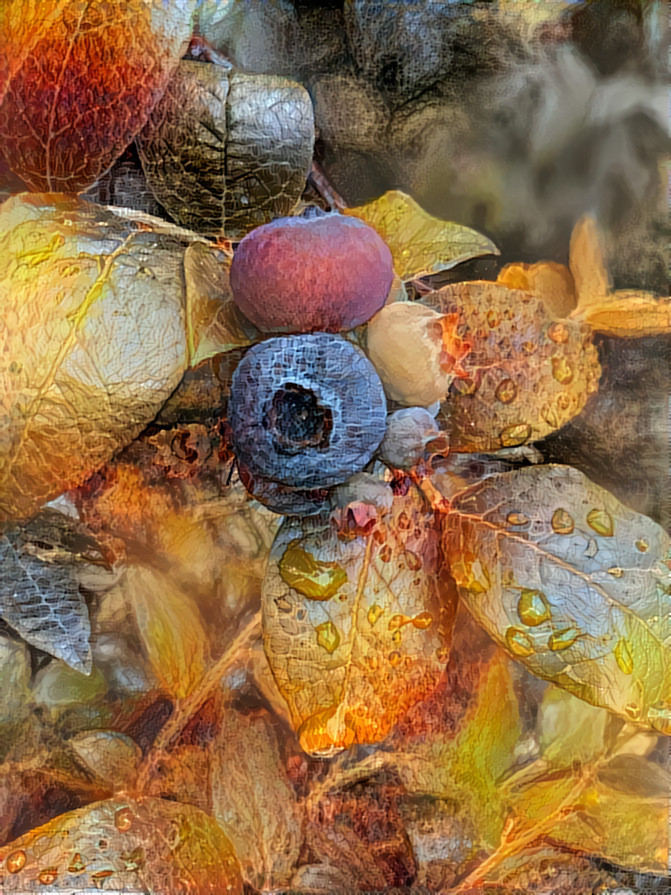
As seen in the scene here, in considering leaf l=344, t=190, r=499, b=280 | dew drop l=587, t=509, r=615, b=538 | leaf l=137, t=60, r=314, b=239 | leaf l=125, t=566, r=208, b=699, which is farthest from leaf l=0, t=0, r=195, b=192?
A: dew drop l=587, t=509, r=615, b=538

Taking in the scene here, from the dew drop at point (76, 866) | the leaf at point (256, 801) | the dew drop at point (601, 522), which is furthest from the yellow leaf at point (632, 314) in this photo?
the dew drop at point (76, 866)

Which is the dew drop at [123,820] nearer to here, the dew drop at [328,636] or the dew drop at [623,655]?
the dew drop at [328,636]

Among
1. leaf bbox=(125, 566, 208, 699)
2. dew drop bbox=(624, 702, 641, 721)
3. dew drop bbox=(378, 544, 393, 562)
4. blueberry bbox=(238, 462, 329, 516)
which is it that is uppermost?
blueberry bbox=(238, 462, 329, 516)

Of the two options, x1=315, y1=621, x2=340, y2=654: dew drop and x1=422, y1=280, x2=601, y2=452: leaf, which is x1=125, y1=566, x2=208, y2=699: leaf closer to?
x1=315, y1=621, x2=340, y2=654: dew drop

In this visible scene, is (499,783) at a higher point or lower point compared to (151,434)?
lower

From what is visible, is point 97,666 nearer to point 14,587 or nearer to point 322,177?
point 14,587

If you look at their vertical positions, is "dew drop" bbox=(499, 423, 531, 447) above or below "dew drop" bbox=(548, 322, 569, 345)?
below

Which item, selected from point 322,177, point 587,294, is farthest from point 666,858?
point 322,177
